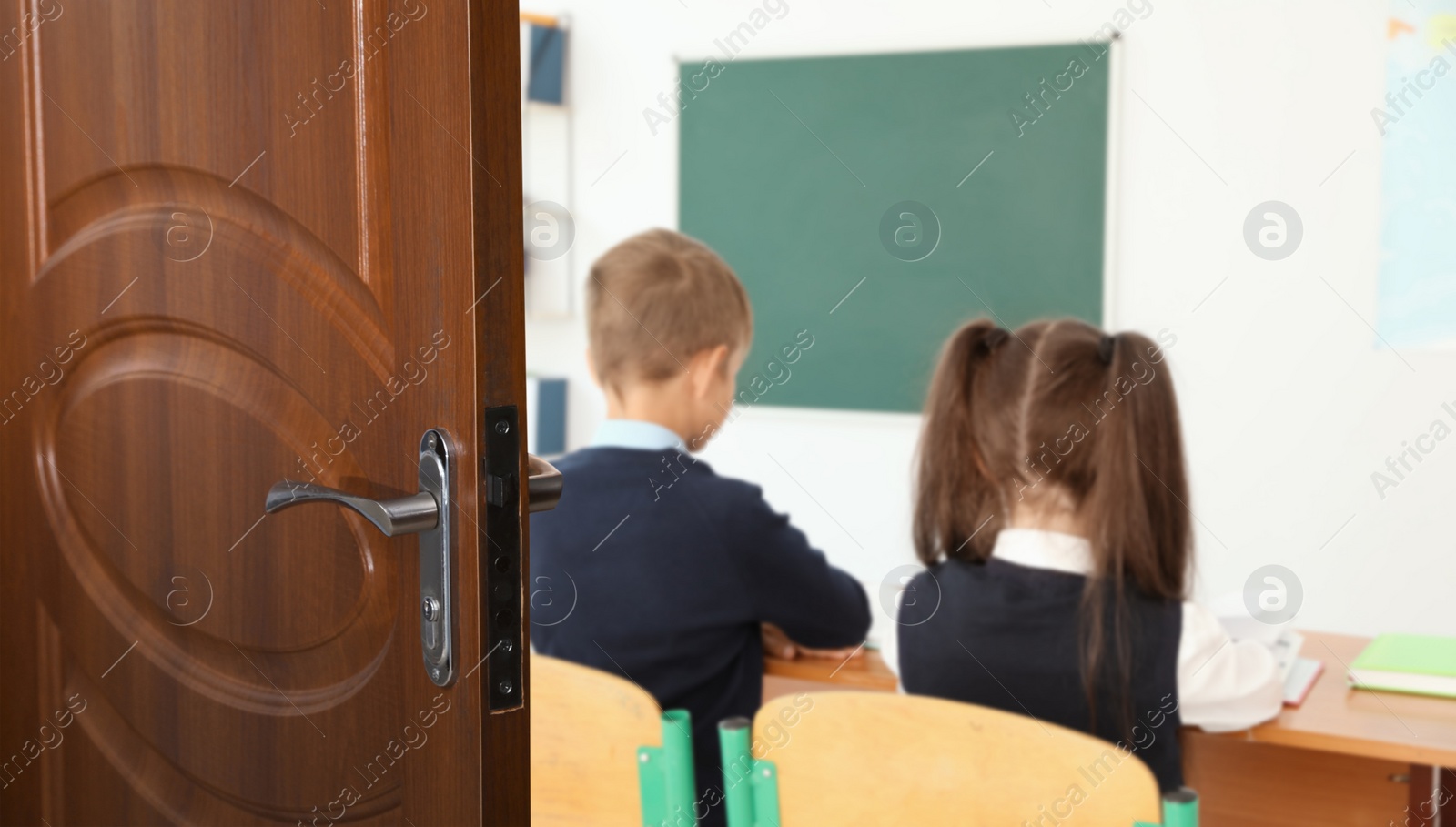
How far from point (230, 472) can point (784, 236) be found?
10.1ft

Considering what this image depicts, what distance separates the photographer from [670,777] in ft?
4.22

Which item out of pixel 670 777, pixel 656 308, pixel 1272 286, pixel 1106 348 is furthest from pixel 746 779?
pixel 1272 286

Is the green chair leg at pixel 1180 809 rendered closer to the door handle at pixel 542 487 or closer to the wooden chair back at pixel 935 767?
the wooden chair back at pixel 935 767

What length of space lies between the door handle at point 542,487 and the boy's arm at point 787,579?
0.94m

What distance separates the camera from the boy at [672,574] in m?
1.69

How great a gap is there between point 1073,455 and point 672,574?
554 mm

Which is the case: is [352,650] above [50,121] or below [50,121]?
below

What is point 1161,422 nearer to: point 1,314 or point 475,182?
point 475,182

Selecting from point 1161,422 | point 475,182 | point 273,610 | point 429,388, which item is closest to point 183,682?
point 273,610

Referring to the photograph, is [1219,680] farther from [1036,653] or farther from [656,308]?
[656,308]

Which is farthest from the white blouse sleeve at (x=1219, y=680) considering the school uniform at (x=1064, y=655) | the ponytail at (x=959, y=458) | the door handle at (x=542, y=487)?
the door handle at (x=542, y=487)

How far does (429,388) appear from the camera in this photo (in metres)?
0.73

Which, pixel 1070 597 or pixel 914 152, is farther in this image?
pixel 914 152

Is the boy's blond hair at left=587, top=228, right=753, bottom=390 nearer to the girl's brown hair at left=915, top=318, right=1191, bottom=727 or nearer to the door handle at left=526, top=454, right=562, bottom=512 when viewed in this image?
the girl's brown hair at left=915, top=318, right=1191, bottom=727
